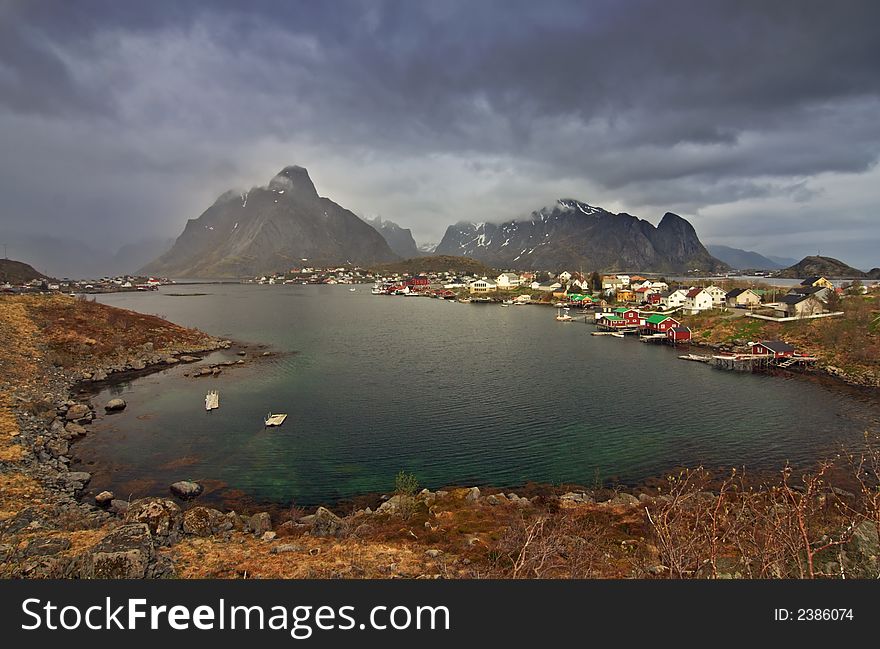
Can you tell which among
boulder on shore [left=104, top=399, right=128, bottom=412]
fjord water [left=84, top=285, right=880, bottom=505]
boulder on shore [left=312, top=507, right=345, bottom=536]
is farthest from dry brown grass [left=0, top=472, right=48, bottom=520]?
boulder on shore [left=104, top=399, right=128, bottom=412]

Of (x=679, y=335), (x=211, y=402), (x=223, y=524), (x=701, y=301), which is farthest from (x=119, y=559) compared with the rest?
(x=701, y=301)

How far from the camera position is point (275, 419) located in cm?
2977

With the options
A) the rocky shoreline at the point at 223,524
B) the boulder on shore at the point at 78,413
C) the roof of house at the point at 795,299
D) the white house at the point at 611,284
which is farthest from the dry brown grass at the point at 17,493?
the white house at the point at 611,284

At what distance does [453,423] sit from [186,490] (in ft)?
52.2

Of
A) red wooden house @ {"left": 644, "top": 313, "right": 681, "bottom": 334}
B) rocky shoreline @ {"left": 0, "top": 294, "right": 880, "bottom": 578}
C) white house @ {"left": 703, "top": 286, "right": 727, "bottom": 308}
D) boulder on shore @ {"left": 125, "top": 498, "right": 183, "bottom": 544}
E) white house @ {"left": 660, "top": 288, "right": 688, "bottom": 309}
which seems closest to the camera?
rocky shoreline @ {"left": 0, "top": 294, "right": 880, "bottom": 578}

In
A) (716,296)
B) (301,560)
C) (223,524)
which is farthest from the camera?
(716,296)

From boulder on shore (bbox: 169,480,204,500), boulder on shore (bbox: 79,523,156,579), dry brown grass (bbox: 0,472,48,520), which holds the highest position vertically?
boulder on shore (bbox: 79,523,156,579)

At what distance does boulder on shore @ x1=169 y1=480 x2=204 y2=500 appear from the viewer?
65.8 ft

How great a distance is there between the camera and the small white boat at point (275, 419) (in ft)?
95.9

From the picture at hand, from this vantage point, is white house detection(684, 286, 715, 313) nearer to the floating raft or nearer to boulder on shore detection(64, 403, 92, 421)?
the floating raft

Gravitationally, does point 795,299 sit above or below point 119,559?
above

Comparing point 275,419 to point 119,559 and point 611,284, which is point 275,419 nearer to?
point 119,559

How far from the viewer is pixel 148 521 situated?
15406mm

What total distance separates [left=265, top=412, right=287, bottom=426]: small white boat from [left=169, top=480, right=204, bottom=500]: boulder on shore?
8.56m
